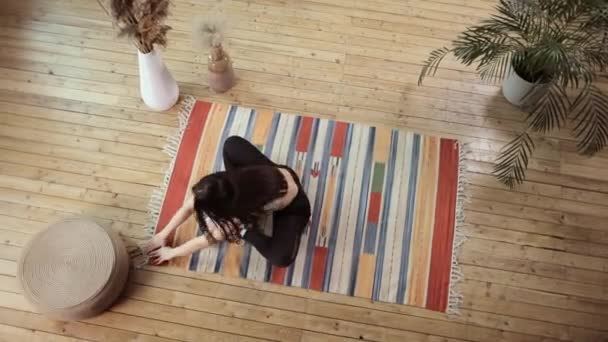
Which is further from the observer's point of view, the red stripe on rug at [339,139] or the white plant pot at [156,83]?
the red stripe on rug at [339,139]

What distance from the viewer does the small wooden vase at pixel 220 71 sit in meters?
2.35

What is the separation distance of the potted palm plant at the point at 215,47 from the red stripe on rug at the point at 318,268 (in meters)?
0.95

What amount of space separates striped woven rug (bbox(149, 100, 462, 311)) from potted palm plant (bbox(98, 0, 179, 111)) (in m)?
0.14

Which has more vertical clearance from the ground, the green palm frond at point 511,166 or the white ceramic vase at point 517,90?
the white ceramic vase at point 517,90

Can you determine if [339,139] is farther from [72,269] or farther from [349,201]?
[72,269]

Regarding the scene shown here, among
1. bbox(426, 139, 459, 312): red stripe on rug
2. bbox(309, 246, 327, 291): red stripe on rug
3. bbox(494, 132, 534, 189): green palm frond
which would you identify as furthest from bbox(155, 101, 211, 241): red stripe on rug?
bbox(494, 132, 534, 189): green palm frond

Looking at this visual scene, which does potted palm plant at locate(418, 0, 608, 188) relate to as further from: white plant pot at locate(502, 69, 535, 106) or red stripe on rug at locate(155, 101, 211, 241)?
red stripe on rug at locate(155, 101, 211, 241)

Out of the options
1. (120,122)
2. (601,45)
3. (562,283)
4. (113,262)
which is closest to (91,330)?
(113,262)

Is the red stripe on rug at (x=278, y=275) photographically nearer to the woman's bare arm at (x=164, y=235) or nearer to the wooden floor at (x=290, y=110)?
the wooden floor at (x=290, y=110)

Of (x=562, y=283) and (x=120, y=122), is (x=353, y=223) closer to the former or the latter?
(x=562, y=283)

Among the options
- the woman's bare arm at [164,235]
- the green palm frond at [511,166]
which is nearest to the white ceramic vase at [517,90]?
the green palm frond at [511,166]

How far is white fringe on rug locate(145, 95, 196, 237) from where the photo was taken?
2.20 meters

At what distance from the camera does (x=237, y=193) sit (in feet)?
5.46

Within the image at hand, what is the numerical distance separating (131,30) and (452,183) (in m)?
1.53
